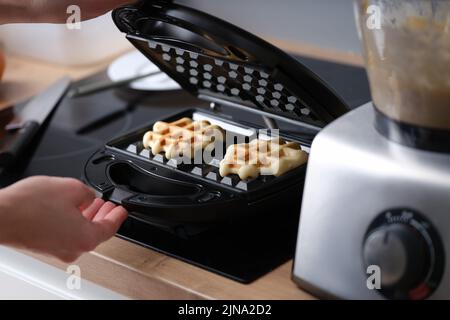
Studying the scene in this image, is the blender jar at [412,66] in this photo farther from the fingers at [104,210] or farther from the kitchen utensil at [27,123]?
the kitchen utensil at [27,123]

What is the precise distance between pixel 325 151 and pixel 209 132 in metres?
0.33

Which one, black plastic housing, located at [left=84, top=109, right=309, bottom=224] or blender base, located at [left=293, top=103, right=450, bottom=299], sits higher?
blender base, located at [left=293, top=103, right=450, bottom=299]

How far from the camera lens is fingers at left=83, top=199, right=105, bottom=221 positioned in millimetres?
959

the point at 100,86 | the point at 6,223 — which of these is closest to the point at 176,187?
the point at 6,223

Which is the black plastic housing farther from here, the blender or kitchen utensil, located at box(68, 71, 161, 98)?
kitchen utensil, located at box(68, 71, 161, 98)

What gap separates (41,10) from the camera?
1246mm

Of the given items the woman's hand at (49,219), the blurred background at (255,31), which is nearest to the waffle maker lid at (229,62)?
the woman's hand at (49,219)

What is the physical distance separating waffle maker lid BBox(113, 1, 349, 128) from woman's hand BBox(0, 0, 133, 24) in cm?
10

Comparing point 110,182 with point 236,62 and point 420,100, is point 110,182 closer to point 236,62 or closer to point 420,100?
point 236,62

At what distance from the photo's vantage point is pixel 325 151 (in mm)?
810

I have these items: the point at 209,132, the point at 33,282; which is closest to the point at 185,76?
the point at 209,132

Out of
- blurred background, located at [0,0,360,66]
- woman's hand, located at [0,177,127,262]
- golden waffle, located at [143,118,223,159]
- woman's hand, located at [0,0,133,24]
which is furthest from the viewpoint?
blurred background, located at [0,0,360,66]

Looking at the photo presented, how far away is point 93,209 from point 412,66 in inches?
17.0

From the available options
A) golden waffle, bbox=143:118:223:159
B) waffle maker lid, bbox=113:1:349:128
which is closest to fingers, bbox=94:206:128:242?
golden waffle, bbox=143:118:223:159
